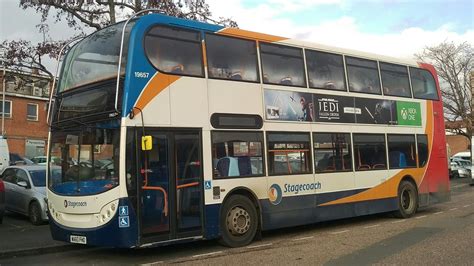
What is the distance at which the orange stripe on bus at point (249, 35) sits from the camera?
10.3 m

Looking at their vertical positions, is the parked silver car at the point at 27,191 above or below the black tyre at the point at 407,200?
above

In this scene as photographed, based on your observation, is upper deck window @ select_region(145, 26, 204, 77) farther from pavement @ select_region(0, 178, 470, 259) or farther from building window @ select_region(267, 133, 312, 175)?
pavement @ select_region(0, 178, 470, 259)

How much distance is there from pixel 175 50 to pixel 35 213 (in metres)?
6.40

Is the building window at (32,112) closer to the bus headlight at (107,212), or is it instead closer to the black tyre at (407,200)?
the black tyre at (407,200)

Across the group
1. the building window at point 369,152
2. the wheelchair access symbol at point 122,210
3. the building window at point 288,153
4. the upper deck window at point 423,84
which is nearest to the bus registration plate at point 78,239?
the wheelchair access symbol at point 122,210

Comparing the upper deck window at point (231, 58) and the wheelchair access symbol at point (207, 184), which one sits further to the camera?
the upper deck window at point (231, 58)

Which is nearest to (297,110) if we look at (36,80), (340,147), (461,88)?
(340,147)

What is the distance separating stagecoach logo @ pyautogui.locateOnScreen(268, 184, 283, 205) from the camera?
1055cm

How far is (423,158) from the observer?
14969mm

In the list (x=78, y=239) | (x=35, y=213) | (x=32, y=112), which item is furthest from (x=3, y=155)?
(x=78, y=239)

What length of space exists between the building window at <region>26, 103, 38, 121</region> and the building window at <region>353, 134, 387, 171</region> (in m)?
38.5

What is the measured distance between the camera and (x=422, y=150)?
14.9 meters

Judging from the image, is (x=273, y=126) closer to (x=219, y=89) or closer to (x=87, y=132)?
(x=219, y=89)

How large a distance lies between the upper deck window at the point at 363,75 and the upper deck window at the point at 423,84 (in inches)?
75.4
